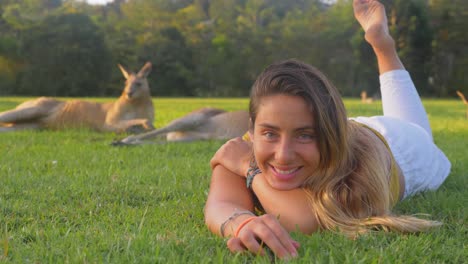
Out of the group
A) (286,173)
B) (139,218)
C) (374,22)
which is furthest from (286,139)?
(374,22)

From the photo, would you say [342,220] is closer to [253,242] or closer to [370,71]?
[253,242]

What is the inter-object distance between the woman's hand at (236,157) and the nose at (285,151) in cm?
45

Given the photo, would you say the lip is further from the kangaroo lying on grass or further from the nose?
the kangaroo lying on grass

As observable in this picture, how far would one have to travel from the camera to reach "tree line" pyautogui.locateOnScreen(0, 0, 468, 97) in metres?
38.6

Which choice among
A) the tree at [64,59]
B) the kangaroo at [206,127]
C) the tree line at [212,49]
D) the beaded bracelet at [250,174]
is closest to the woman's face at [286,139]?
the beaded bracelet at [250,174]

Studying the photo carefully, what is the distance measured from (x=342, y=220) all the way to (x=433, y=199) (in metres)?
1.02

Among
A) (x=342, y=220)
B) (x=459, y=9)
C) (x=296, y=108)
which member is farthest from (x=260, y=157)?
(x=459, y=9)

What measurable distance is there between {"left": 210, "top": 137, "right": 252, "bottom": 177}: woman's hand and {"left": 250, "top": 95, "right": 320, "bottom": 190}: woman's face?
33 cm

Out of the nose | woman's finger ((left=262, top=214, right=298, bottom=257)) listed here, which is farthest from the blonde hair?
woman's finger ((left=262, top=214, right=298, bottom=257))

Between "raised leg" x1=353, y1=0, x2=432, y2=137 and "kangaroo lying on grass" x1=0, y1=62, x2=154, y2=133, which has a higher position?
"raised leg" x1=353, y1=0, x2=432, y2=137

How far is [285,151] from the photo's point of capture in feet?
6.97

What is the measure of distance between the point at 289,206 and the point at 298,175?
0.57 feet

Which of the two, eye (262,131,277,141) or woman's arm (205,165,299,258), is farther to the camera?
eye (262,131,277,141)

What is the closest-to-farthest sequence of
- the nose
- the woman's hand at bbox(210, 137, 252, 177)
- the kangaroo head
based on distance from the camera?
the nose < the woman's hand at bbox(210, 137, 252, 177) < the kangaroo head
